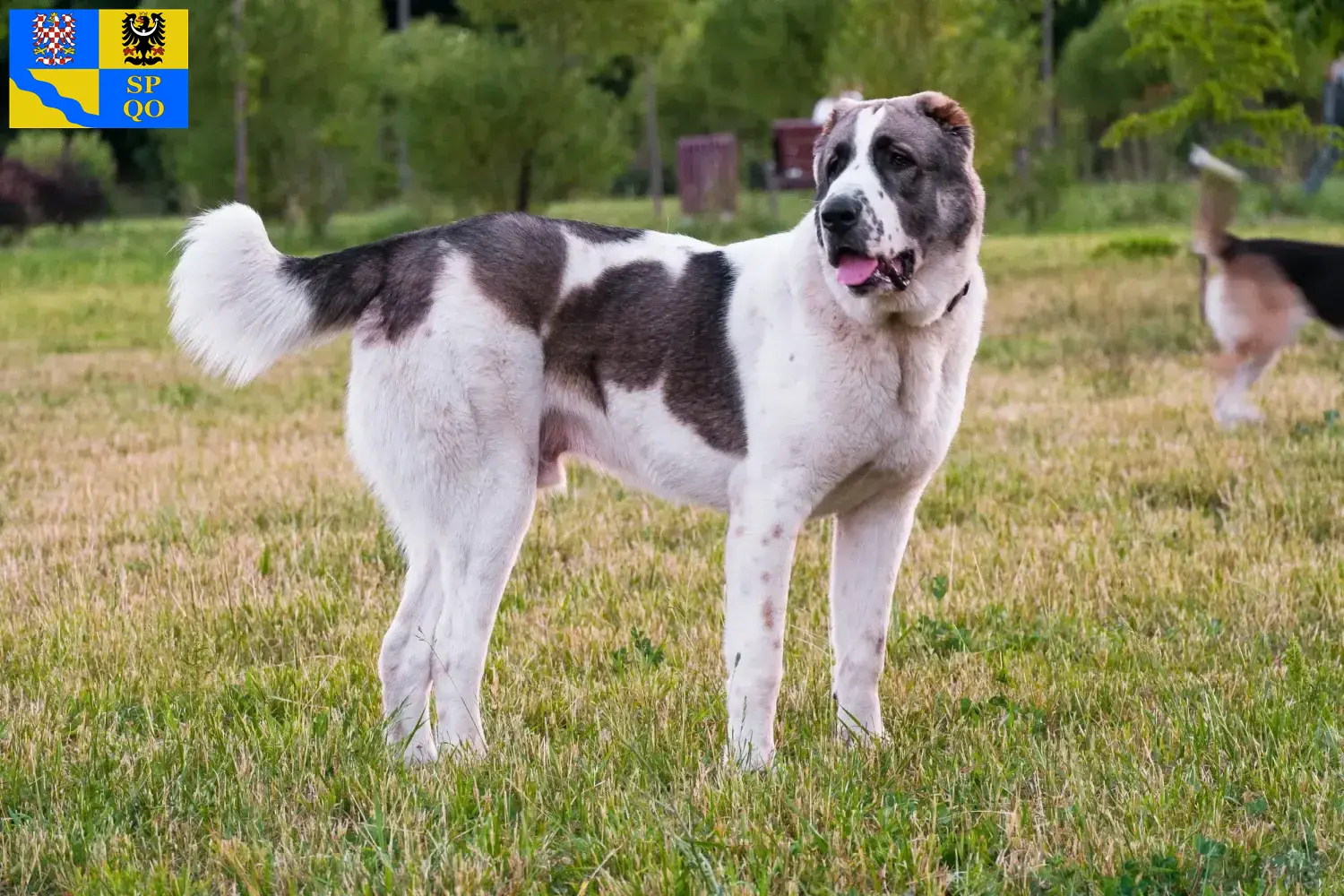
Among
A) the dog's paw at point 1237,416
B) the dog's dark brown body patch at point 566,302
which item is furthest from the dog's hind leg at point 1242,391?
the dog's dark brown body patch at point 566,302

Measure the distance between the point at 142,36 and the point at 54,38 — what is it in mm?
1165

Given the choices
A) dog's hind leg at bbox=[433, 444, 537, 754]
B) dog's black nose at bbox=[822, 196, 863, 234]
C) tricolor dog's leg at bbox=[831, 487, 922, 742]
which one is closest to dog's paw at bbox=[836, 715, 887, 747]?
tricolor dog's leg at bbox=[831, 487, 922, 742]

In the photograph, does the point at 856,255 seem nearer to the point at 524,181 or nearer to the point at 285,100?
the point at 524,181

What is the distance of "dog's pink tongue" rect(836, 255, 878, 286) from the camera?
3527 mm

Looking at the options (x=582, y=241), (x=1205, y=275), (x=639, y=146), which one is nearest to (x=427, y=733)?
(x=582, y=241)

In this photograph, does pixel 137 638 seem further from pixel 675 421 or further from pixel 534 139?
pixel 534 139

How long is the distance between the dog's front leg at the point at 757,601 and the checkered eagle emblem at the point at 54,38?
12.5 metres

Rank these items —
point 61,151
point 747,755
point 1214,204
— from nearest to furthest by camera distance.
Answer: point 747,755 → point 1214,204 → point 61,151

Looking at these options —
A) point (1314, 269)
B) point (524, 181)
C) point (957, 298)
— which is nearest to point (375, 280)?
point (957, 298)

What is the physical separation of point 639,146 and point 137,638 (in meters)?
45.5

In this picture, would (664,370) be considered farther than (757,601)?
Yes

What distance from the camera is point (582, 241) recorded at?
4.14 m

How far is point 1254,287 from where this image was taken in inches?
351

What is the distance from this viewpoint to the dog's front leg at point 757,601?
3693 mm
